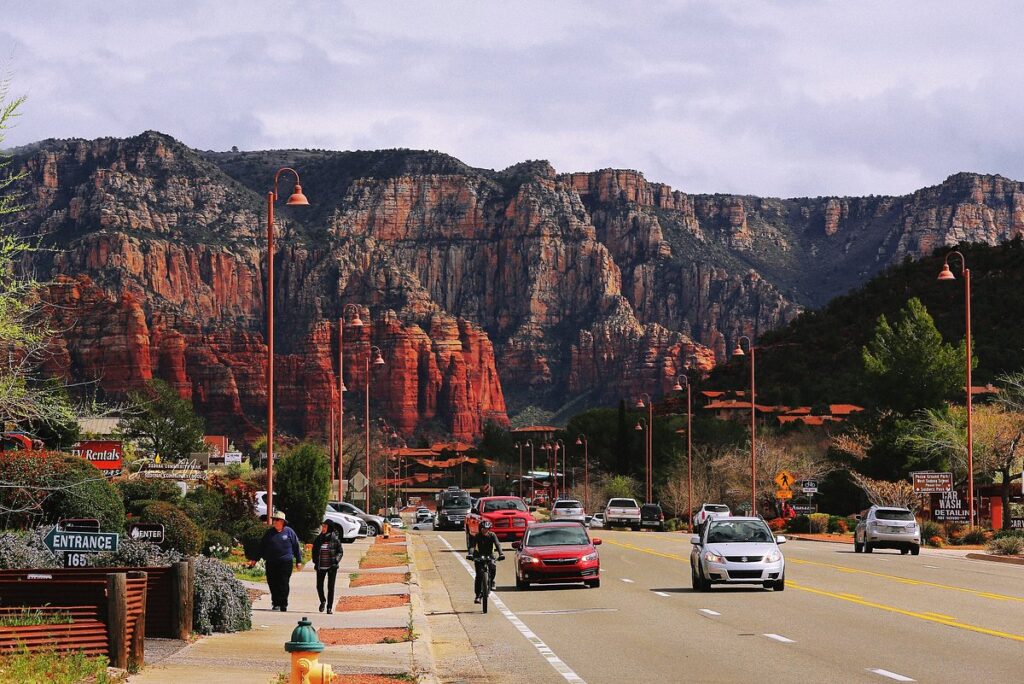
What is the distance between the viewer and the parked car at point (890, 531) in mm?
48719

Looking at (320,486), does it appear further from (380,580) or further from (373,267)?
(373,267)

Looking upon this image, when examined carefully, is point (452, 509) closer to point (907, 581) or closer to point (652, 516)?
point (652, 516)

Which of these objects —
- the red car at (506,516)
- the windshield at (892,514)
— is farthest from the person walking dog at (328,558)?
the windshield at (892,514)

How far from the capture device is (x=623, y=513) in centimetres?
8362

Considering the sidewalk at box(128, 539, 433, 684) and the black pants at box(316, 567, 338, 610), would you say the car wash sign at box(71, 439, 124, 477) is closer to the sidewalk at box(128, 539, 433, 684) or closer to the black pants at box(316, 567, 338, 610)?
the sidewalk at box(128, 539, 433, 684)

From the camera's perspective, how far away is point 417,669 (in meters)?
16.9

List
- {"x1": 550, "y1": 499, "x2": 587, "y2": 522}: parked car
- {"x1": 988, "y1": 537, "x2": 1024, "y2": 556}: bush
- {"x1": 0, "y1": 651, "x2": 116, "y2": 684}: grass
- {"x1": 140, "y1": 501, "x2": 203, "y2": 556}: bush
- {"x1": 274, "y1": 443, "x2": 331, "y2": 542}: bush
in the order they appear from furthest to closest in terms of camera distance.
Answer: {"x1": 550, "y1": 499, "x2": 587, "y2": 522}: parked car, {"x1": 274, "y1": 443, "x2": 331, "y2": 542}: bush, {"x1": 988, "y1": 537, "x2": 1024, "y2": 556}: bush, {"x1": 140, "y1": 501, "x2": 203, "y2": 556}: bush, {"x1": 0, "y1": 651, "x2": 116, "y2": 684}: grass

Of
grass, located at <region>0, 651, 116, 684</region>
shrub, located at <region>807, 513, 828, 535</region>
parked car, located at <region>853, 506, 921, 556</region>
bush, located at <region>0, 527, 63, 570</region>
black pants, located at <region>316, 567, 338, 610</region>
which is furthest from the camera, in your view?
shrub, located at <region>807, 513, 828, 535</region>

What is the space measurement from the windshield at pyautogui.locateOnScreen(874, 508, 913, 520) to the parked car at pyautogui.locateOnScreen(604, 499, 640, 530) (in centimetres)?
3402

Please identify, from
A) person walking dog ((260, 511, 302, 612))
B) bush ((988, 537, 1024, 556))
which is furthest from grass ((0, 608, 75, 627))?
bush ((988, 537, 1024, 556))

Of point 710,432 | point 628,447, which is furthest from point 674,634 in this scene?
point 628,447

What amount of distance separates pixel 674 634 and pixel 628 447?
4222 inches

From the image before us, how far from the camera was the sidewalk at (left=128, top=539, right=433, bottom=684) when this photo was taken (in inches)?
616

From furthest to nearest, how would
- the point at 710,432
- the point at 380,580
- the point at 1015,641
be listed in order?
1. the point at 710,432
2. the point at 380,580
3. the point at 1015,641
